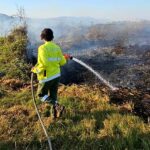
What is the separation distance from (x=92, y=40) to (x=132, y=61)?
4316 millimetres

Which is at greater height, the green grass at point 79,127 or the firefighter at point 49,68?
the firefighter at point 49,68

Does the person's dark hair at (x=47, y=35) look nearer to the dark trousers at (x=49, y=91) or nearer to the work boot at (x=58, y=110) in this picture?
the dark trousers at (x=49, y=91)

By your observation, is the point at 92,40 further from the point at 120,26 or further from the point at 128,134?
the point at 128,134

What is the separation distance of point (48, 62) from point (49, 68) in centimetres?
16

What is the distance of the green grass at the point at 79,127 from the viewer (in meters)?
7.37

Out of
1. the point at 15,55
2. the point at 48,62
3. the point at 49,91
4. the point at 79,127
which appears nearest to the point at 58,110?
the point at 49,91

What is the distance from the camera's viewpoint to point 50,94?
351 inches

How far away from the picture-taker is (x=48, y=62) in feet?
27.7

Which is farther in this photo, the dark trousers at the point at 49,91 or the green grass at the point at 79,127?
the dark trousers at the point at 49,91

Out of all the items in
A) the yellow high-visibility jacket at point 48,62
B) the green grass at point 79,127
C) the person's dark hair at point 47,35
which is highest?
the person's dark hair at point 47,35

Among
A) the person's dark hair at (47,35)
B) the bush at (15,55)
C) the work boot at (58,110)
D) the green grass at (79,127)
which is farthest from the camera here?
the bush at (15,55)

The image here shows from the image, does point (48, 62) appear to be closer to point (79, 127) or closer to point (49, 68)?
point (49, 68)

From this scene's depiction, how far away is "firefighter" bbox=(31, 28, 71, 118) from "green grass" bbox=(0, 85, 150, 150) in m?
0.41

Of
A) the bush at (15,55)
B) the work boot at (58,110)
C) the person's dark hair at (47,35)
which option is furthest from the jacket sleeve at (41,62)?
the bush at (15,55)
